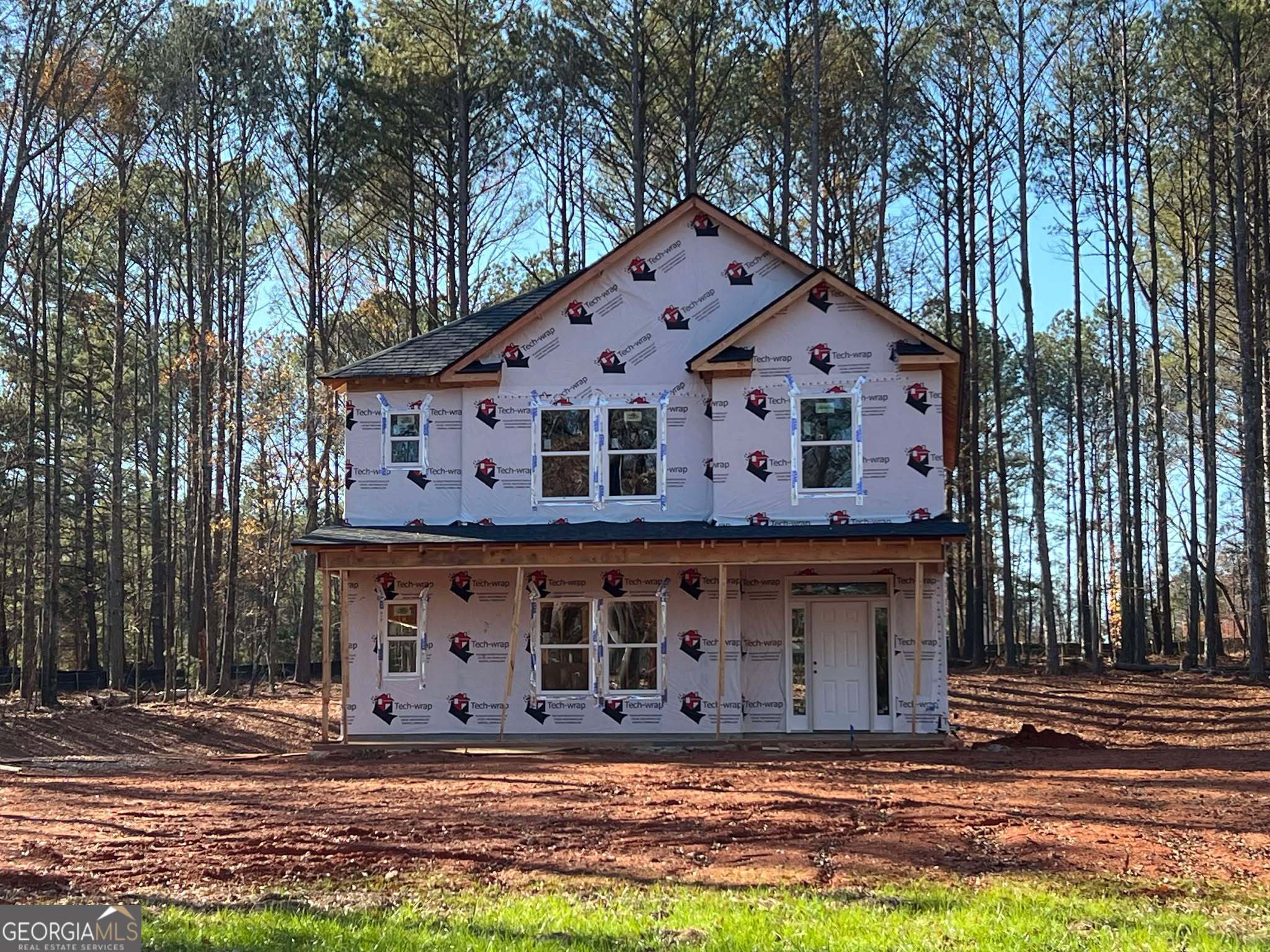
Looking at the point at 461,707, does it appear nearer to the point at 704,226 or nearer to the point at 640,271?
the point at 640,271

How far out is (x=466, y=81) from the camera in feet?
92.7

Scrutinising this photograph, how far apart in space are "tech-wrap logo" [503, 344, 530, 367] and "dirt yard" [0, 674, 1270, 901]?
21.2 ft

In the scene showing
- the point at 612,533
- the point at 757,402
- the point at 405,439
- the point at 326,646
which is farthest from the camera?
the point at 405,439

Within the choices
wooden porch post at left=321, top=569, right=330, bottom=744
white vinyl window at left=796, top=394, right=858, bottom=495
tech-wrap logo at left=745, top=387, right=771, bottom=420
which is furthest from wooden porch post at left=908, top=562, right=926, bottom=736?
wooden porch post at left=321, top=569, right=330, bottom=744

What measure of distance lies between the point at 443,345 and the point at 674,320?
410cm

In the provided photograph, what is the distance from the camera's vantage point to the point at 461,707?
59.9 feet

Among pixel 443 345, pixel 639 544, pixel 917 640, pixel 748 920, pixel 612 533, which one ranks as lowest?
pixel 748 920

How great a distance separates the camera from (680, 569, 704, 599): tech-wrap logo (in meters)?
18.2

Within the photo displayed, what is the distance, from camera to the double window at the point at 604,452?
1855cm

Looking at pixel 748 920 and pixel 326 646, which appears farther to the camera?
pixel 326 646

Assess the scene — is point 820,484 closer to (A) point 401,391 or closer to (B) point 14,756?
(A) point 401,391

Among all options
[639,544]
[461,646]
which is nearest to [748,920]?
[639,544]

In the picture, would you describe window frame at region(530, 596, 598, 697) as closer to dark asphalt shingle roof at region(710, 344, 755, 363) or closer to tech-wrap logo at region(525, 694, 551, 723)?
tech-wrap logo at region(525, 694, 551, 723)

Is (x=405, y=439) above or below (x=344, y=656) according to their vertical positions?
above
